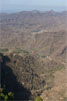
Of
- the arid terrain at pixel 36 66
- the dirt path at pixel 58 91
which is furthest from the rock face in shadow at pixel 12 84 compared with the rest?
the dirt path at pixel 58 91

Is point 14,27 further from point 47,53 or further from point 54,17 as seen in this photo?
point 47,53

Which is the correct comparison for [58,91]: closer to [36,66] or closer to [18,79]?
[18,79]

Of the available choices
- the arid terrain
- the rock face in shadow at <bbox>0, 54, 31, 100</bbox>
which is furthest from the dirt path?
the rock face in shadow at <bbox>0, 54, 31, 100</bbox>

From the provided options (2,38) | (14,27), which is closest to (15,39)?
(2,38)

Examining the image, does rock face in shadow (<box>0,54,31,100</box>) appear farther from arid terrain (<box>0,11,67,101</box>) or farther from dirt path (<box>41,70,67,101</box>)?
dirt path (<box>41,70,67,101</box>)

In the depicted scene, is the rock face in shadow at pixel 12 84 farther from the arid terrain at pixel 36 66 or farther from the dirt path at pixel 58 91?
the dirt path at pixel 58 91

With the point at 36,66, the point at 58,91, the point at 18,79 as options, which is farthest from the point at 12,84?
the point at 36,66

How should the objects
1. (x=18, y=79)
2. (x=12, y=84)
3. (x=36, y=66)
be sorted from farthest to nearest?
(x=36, y=66)
(x=18, y=79)
(x=12, y=84)
